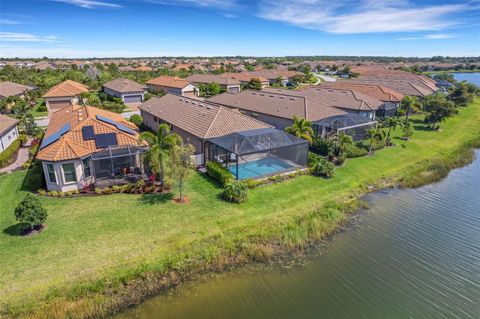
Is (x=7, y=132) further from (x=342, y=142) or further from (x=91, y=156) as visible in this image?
(x=342, y=142)

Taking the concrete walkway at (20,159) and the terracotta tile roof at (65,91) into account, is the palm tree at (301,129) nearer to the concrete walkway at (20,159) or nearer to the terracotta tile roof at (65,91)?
the concrete walkway at (20,159)

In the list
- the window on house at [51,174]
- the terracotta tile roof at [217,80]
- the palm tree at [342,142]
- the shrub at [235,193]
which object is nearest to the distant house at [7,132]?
the window on house at [51,174]

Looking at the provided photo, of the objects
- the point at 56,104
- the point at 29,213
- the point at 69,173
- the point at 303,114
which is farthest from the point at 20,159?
the point at 56,104

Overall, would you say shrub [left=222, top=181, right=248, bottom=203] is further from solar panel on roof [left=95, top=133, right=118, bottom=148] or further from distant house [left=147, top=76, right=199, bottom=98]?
distant house [left=147, top=76, right=199, bottom=98]

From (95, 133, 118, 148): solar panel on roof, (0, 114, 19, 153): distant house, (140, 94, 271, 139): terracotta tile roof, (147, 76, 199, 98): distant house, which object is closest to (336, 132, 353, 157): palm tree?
(140, 94, 271, 139): terracotta tile roof

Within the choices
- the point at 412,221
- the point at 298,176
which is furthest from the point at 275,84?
the point at 412,221

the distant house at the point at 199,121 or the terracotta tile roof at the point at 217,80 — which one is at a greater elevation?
the terracotta tile roof at the point at 217,80
